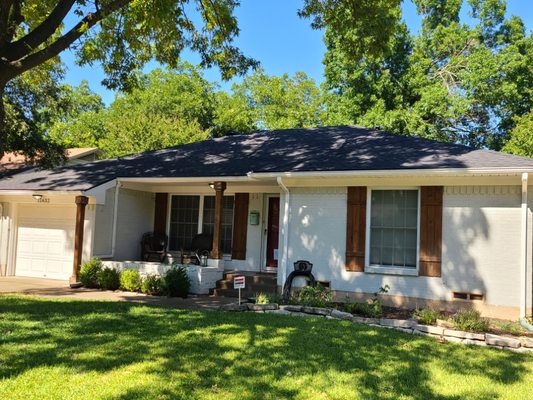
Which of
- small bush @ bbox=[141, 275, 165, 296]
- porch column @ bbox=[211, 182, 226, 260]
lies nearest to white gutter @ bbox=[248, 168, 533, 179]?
porch column @ bbox=[211, 182, 226, 260]

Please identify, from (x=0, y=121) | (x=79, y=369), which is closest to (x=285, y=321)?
(x=79, y=369)

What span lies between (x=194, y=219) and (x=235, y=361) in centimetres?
917

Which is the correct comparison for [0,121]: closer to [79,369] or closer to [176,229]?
[79,369]

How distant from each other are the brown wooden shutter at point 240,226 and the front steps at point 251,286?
4.11 ft

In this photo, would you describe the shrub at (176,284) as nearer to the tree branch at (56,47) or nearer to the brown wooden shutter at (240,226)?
the brown wooden shutter at (240,226)

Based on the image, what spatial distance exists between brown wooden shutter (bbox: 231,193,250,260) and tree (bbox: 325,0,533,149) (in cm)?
1161

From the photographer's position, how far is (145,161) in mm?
15234

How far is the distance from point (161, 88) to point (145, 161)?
25337 millimetres

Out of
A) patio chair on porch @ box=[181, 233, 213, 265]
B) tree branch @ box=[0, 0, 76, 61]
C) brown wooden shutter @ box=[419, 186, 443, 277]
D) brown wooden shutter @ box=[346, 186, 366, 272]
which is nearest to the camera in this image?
tree branch @ box=[0, 0, 76, 61]

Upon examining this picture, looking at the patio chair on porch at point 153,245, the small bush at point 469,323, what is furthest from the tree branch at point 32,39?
the small bush at point 469,323

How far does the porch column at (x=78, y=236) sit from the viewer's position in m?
12.7

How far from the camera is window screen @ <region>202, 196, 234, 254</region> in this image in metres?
13.9

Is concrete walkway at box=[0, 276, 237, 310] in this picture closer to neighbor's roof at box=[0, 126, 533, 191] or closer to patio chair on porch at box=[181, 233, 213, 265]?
patio chair on porch at box=[181, 233, 213, 265]

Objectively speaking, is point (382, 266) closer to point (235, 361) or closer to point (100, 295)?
point (235, 361)
